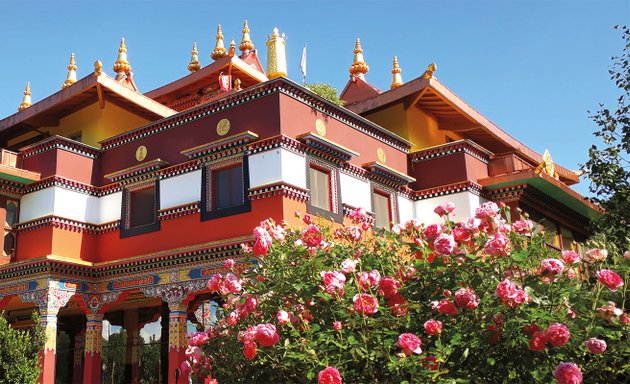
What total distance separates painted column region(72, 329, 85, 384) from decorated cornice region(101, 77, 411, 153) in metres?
6.67

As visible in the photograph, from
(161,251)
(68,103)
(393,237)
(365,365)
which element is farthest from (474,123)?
(365,365)

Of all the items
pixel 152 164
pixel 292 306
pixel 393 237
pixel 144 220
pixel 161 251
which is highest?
pixel 152 164

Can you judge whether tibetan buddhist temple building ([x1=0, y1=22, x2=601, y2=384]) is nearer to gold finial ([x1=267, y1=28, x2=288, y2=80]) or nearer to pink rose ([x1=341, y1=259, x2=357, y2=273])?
gold finial ([x1=267, y1=28, x2=288, y2=80])

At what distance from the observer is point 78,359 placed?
18875 mm

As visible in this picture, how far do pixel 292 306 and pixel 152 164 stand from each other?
32.2 feet

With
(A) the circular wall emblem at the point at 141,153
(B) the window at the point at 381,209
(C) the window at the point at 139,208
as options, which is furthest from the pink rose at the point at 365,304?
(A) the circular wall emblem at the point at 141,153

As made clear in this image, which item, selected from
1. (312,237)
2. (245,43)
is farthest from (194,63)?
(312,237)

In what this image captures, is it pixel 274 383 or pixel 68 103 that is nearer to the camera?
pixel 274 383

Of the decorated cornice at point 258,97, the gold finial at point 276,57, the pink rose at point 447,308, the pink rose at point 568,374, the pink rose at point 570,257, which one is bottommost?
the pink rose at point 568,374

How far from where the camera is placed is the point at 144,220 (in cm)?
1461

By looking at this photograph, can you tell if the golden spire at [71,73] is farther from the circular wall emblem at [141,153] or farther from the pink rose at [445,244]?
the pink rose at [445,244]

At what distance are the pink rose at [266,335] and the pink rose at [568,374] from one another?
6.86 ft

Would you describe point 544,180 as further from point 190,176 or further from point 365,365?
point 365,365

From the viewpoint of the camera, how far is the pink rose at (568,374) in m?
4.05
